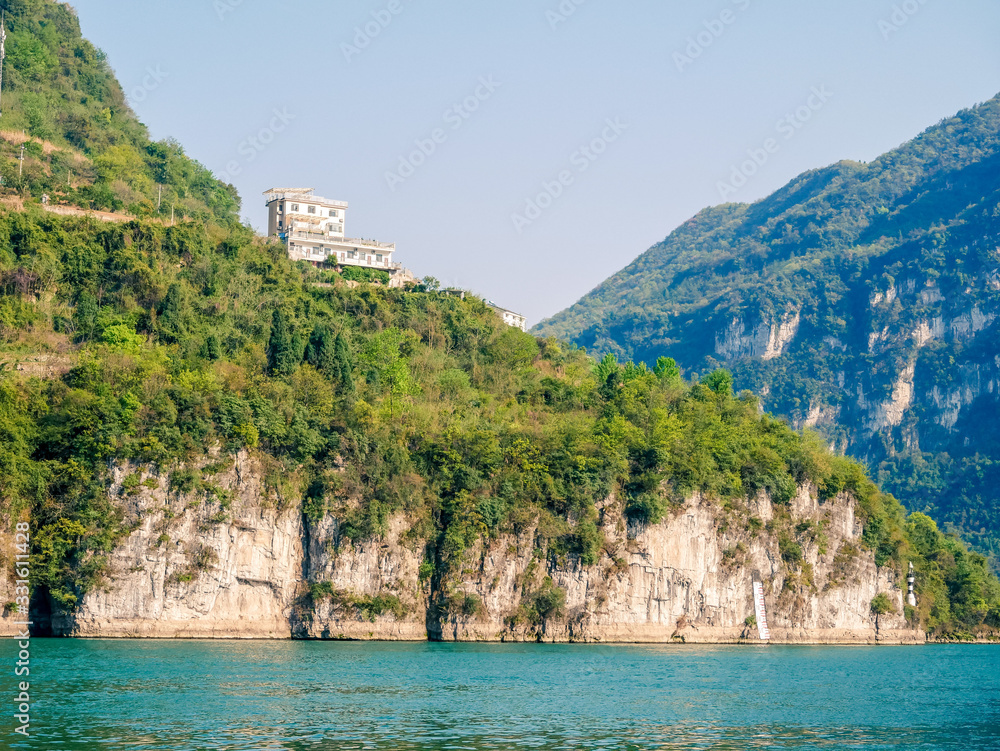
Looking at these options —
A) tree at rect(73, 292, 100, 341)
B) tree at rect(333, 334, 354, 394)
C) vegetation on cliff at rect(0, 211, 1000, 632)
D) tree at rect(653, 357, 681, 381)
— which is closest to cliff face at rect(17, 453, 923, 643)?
vegetation on cliff at rect(0, 211, 1000, 632)

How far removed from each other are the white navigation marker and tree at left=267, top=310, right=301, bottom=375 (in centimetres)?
3223

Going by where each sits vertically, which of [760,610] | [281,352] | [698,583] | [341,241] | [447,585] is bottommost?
[760,610]

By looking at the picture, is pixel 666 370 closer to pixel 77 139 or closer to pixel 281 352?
pixel 281 352

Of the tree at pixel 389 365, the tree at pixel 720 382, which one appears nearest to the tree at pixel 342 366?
the tree at pixel 389 365

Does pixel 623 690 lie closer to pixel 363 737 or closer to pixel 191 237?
pixel 363 737

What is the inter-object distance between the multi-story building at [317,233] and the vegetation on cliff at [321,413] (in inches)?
294

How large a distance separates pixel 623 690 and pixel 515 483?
2678cm

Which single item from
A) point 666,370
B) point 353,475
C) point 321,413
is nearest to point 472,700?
point 353,475

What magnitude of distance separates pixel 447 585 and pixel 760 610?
21854mm

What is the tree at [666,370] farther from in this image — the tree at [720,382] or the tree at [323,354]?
the tree at [323,354]

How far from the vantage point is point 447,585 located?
65.9 metres

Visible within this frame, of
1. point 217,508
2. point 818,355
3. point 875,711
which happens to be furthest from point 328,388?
point 818,355

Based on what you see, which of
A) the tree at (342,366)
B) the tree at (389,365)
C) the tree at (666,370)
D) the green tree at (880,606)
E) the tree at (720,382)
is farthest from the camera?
the tree at (720,382)

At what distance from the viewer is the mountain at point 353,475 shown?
193ft
